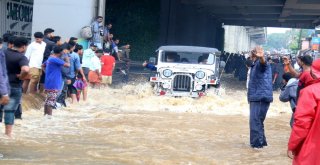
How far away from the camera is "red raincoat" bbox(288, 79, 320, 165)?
470 centimetres

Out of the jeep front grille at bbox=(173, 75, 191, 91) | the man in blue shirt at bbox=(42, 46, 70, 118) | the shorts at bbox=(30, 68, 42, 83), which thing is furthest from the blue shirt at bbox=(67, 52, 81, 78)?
the jeep front grille at bbox=(173, 75, 191, 91)

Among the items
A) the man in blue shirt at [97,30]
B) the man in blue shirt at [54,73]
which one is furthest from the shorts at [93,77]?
the man in blue shirt at [54,73]

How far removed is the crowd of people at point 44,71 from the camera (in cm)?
872

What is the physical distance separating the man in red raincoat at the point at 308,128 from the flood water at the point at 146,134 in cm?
369

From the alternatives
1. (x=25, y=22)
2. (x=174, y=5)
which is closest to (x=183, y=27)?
(x=174, y=5)

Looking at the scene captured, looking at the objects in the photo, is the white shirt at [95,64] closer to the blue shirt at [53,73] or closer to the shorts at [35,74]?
the shorts at [35,74]

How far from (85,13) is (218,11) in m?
21.9

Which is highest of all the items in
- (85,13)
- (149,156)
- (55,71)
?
(85,13)

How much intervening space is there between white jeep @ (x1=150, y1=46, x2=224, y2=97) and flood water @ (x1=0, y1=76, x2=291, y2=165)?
0.97 ft

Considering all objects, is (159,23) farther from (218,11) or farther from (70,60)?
(70,60)

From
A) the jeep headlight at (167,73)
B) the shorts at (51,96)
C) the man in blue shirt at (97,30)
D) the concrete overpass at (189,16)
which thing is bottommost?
the shorts at (51,96)

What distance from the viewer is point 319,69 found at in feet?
16.1

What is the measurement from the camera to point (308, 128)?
471 centimetres

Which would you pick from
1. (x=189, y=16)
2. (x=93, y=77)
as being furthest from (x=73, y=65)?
(x=189, y=16)
